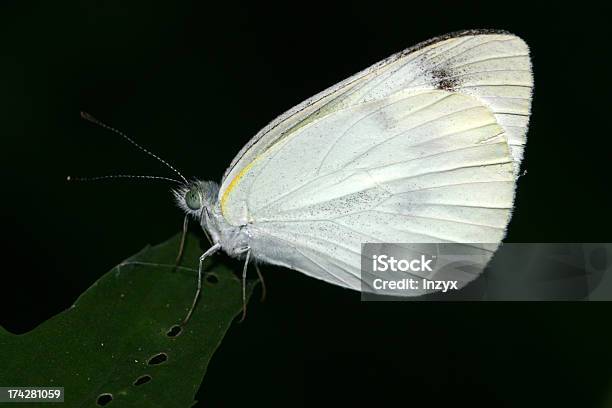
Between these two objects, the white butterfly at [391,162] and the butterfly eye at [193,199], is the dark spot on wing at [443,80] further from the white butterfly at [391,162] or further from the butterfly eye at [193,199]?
the butterfly eye at [193,199]

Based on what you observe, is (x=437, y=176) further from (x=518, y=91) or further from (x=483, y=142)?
(x=518, y=91)

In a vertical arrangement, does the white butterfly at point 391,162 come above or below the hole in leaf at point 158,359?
above

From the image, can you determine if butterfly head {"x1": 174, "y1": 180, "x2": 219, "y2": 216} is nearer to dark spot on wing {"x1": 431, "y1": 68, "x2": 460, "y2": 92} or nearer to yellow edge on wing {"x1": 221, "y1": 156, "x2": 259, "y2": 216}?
yellow edge on wing {"x1": 221, "y1": 156, "x2": 259, "y2": 216}

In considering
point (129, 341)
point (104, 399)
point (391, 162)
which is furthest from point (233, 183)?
point (104, 399)

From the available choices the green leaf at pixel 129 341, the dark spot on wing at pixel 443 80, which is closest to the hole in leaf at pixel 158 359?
the green leaf at pixel 129 341

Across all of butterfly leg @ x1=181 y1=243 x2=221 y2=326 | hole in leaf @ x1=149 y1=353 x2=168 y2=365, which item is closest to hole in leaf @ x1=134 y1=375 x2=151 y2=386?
hole in leaf @ x1=149 y1=353 x2=168 y2=365

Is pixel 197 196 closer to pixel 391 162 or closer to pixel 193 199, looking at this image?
pixel 193 199
